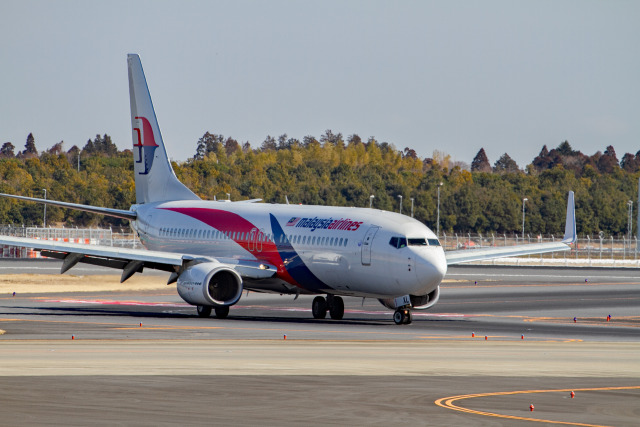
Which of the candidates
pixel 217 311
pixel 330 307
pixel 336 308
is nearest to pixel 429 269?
pixel 336 308

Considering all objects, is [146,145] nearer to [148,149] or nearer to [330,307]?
[148,149]

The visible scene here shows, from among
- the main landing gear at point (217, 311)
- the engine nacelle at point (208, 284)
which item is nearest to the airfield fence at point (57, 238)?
the engine nacelle at point (208, 284)

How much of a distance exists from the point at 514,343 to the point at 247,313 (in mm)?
15819

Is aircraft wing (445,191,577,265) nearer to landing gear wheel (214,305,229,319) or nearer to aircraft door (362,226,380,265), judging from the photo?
aircraft door (362,226,380,265)

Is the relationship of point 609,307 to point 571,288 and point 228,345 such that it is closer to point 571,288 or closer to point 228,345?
point 571,288

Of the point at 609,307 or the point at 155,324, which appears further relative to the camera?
the point at 609,307

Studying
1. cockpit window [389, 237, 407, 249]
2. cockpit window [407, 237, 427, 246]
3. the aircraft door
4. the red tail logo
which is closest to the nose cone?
cockpit window [407, 237, 427, 246]

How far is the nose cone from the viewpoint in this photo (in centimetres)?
3962

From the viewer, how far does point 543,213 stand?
180 meters

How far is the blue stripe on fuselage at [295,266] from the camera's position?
142 ft

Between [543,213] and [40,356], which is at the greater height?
[543,213]

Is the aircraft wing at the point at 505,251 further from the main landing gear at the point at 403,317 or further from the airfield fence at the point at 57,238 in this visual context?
the airfield fence at the point at 57,238

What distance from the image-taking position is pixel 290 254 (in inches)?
1736

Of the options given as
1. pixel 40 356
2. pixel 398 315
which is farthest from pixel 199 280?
pixel 40 356
